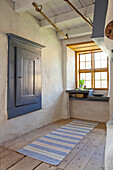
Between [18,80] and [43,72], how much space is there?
3.19ft

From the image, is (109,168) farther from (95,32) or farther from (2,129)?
(2,129)

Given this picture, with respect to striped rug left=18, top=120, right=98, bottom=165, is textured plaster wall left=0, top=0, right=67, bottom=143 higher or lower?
higher

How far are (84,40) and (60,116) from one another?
2524 mm

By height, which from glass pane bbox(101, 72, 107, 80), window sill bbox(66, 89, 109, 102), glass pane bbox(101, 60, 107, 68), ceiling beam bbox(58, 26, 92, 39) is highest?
ceiling beam bbox(58, 26, 92, 39)

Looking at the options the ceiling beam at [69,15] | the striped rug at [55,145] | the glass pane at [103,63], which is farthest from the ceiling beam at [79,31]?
the striped rug at [55,145]

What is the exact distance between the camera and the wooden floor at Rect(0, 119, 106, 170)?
69.2 inches

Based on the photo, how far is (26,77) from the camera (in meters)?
2.97

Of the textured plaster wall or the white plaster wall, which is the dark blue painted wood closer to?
the textured plaster wall

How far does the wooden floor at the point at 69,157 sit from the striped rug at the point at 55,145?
9 cm

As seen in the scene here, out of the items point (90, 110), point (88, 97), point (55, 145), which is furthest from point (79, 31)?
point (55, 145)

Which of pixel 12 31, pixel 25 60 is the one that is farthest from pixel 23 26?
pixel 25 60

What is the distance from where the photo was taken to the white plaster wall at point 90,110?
4000 mm

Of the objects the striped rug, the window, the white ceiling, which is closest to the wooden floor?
the striped rug

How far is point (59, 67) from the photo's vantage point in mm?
4297
